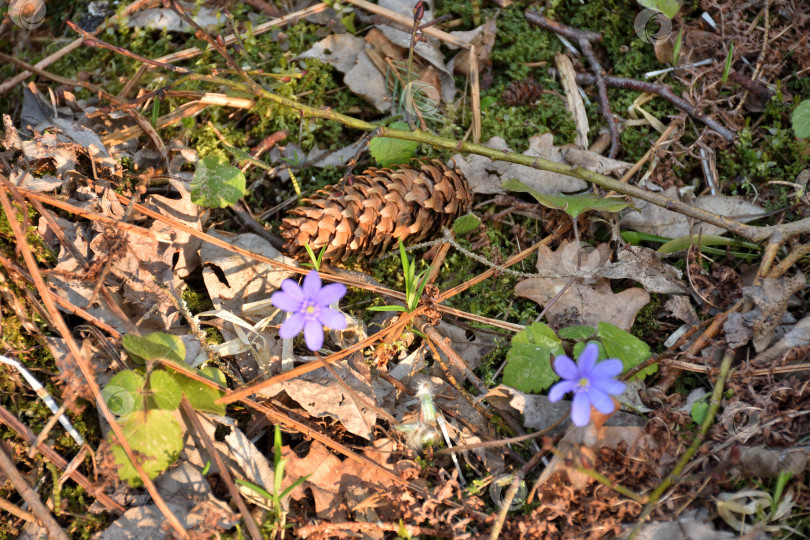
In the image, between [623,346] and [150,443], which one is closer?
[150,443]

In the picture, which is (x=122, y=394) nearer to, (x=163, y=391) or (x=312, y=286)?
(x=163, y=391)

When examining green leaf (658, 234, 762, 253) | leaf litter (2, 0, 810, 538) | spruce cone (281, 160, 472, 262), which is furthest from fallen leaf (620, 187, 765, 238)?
spruce cone (281, 160, 472, 262)

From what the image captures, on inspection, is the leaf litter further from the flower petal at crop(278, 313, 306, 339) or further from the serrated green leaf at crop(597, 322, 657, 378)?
the flower petal at crop(278, 313, 306, 339)

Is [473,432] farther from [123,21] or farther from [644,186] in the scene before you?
[123,21]

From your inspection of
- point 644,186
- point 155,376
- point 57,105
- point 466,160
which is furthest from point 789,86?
point 57,105

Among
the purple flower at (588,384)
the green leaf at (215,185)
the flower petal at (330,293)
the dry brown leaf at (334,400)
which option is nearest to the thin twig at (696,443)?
the purple flower at (588,384)

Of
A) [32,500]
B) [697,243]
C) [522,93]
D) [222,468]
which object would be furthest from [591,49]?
[32,500]

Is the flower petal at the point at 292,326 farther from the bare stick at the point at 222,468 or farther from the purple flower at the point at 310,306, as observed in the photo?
the bare stick at the point at 222,468
